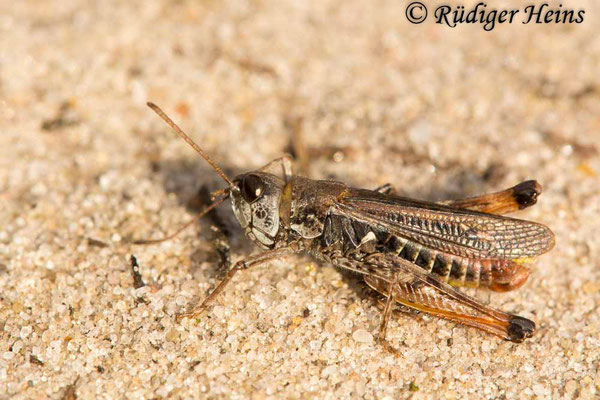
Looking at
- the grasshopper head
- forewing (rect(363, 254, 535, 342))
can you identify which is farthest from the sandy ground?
the grasshopper head

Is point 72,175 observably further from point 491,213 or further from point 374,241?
point 491,213

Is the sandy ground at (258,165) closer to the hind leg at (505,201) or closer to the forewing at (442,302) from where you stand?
the forewing at (442,302)

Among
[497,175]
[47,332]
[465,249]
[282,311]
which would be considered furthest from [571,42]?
[47,332]

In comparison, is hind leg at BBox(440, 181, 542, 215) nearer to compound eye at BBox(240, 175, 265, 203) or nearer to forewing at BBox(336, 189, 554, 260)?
forewing at BBox(336, 189, 554, 260)

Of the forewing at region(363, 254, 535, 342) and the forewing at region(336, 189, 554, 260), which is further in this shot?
the forewing at region(336, 189, 554, 260)

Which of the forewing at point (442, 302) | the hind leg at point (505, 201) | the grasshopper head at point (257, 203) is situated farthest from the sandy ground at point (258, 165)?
the hind leg at point (505, 201)

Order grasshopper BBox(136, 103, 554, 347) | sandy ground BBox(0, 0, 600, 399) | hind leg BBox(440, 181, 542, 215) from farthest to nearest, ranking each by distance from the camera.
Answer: hind leg BBox(440, 181, 542, 215), grasshopper BBox(136, 103, 554, 347), sandy ground BBox(0, 0, 600, 399)

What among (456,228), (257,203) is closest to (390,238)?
(456,228)

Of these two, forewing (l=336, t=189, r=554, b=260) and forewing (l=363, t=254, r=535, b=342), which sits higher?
forewing (l=336, t=189, r=554, b=260)
